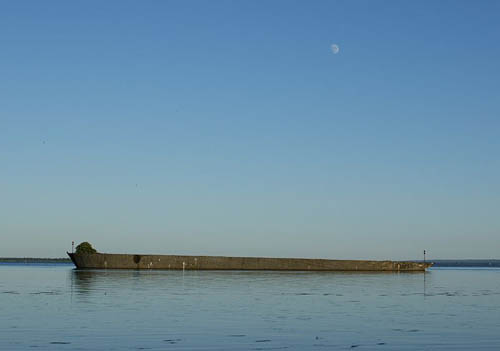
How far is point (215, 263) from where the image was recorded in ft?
435

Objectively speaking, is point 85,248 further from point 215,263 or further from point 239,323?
point 239,323

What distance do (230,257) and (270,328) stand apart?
4312 inches

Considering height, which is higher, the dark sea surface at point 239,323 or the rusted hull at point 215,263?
the dark sea surface at point 239,323

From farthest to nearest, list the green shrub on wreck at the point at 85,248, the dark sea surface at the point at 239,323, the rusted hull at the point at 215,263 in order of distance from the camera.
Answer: the green shrub on wreck at the point at 85,248
the rusted hull at the point at 215,263
the dark sea surface at the point at 239,323

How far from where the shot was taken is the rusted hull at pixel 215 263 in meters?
127

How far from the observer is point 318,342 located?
22.3m

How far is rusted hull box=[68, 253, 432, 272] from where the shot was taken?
127 meters

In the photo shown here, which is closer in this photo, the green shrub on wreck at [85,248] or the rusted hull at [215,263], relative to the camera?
the rusted hull at [215,263]

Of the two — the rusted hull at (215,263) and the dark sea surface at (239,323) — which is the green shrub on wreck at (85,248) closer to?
the rusted hull at (215,263)

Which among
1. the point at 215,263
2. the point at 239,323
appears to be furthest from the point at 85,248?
the point at 239,323

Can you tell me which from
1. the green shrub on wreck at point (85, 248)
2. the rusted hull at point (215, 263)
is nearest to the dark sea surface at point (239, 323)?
the rusted hull at point (215, 263)

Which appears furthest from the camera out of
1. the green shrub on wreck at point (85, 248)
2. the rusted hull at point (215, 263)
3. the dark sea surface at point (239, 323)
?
the green shrub on wreck at point (85, 248)

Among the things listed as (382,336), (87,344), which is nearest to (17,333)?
(87,344)

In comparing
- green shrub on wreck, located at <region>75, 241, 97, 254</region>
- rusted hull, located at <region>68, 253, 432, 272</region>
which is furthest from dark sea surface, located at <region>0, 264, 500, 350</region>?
green shrub on wreck, located at <region>75, 241, 97, 254</region>
